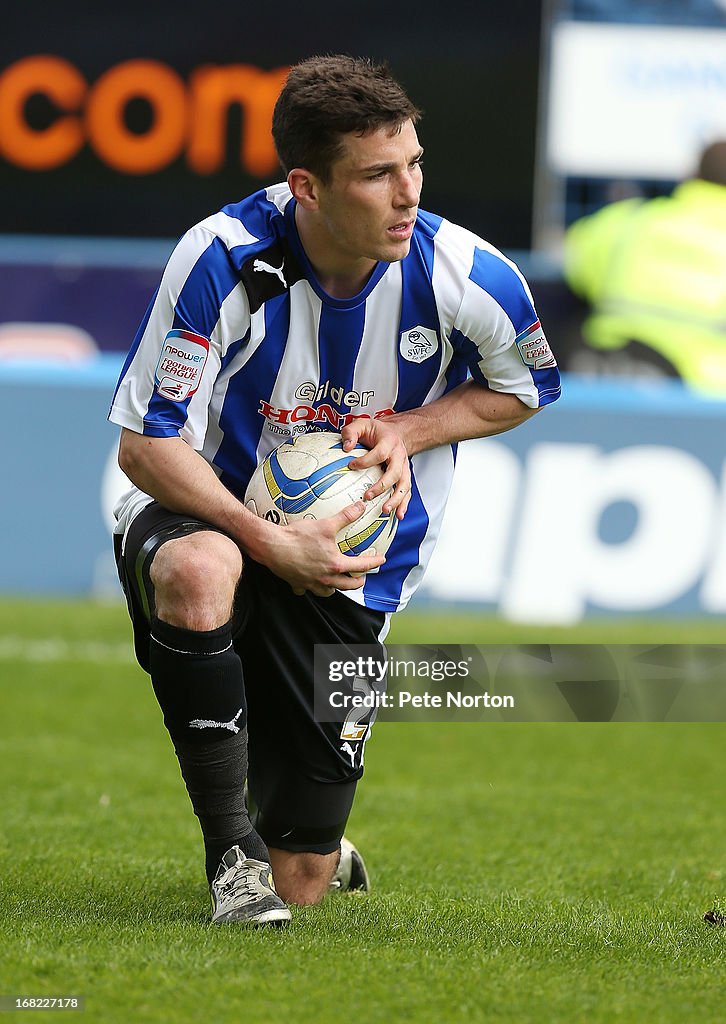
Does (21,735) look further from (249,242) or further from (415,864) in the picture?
(249,242)

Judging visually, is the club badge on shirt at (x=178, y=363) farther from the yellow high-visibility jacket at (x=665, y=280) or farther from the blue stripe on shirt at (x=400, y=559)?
the yellow high-visibility jacket at (x=665, y=280)

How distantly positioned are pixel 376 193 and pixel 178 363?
21.3 inches

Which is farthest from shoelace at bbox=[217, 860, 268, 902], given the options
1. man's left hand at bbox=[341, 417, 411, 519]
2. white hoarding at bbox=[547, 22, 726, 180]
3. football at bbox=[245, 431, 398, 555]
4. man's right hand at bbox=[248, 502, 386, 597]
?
white hoarding at bbox=[547, 22, 726, 180]

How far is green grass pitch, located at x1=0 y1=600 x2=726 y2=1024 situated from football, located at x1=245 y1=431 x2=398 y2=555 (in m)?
0.83

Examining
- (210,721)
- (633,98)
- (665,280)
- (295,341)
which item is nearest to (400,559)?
(295,341)

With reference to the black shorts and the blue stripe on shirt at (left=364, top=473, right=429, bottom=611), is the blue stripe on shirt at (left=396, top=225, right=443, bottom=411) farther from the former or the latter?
the black shorts

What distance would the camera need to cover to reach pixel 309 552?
10.8ft

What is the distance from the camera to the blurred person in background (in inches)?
501

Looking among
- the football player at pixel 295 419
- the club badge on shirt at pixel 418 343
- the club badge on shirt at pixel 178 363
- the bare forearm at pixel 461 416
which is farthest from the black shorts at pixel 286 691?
the club badge on shirt at pixel 418 343

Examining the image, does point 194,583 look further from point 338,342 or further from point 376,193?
point 376,193

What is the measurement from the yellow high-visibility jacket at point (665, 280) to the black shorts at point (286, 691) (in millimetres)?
9153

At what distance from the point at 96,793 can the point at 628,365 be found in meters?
8.64

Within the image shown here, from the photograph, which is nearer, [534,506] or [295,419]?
[295,419]

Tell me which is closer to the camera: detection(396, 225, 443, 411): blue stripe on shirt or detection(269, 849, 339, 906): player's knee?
detection(396, 225, 443, 411): blue stripe on shirt
